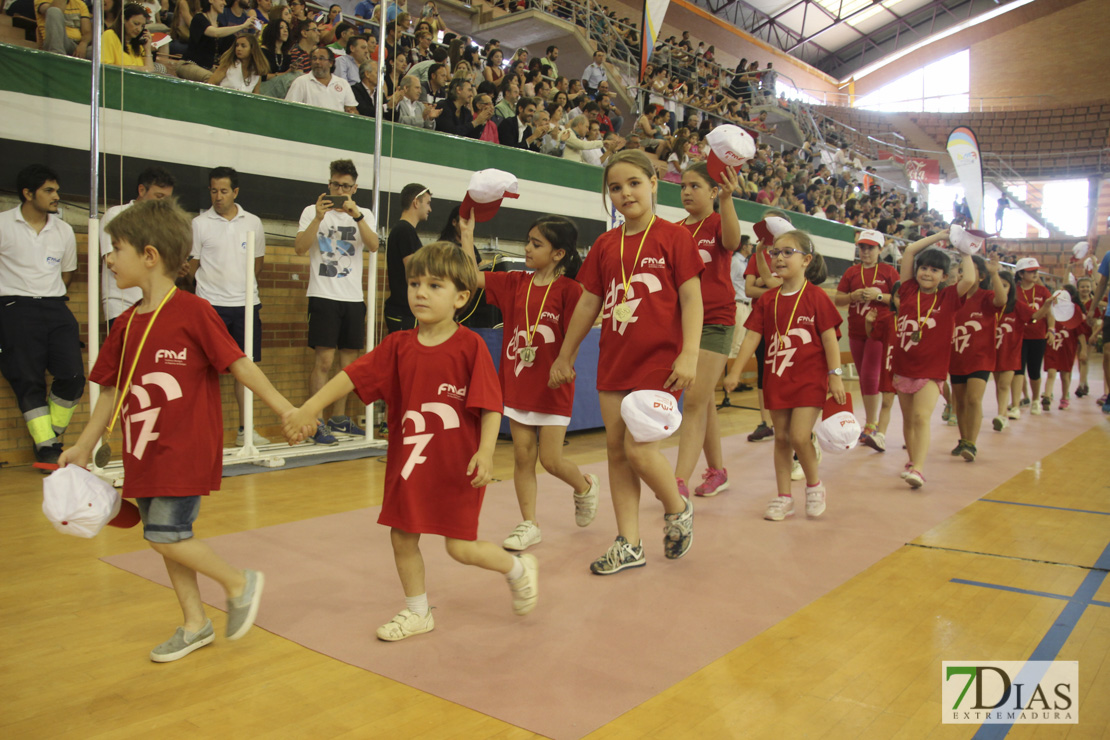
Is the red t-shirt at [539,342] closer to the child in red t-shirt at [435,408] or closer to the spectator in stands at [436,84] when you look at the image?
the child in red t-shirt at [435,408]

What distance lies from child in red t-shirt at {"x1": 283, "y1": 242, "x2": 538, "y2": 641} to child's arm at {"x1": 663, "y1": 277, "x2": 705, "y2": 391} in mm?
887

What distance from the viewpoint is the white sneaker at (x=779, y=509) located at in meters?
4.53

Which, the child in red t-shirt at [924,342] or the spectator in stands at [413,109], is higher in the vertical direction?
Answer: the spectator in stands at [413,109]

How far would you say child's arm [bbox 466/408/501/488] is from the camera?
Result: 256 centimetres

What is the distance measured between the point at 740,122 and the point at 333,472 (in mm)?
13964

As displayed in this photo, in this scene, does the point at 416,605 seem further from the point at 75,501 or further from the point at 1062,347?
the point at 1062,347

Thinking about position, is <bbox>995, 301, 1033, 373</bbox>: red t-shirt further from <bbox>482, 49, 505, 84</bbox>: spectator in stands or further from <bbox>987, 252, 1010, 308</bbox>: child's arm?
<bbox>482, 49, 505, 84</bbox>: spectator in stands

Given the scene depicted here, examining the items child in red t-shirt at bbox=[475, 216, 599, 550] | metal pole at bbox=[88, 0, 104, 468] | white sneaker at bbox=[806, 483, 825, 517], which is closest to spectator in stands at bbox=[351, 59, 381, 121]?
metal pole at bbox=[88, 0, 104, 468]

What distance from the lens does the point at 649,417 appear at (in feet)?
10.4

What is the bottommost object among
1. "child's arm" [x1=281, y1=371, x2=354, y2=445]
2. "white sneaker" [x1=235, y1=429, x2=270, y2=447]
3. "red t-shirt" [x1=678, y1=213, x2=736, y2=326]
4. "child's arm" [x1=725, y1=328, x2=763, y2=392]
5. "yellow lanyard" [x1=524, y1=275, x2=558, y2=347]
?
"white sneaker" [x1=235, y1=429, x2=270, y2=447]

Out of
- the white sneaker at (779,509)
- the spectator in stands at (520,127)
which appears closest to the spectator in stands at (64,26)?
the spectator in stands at (520,127)

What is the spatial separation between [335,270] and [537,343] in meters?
2.92

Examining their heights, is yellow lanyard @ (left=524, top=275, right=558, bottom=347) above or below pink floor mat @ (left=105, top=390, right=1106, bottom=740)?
above

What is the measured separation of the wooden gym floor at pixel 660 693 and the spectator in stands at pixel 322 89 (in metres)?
4.23
